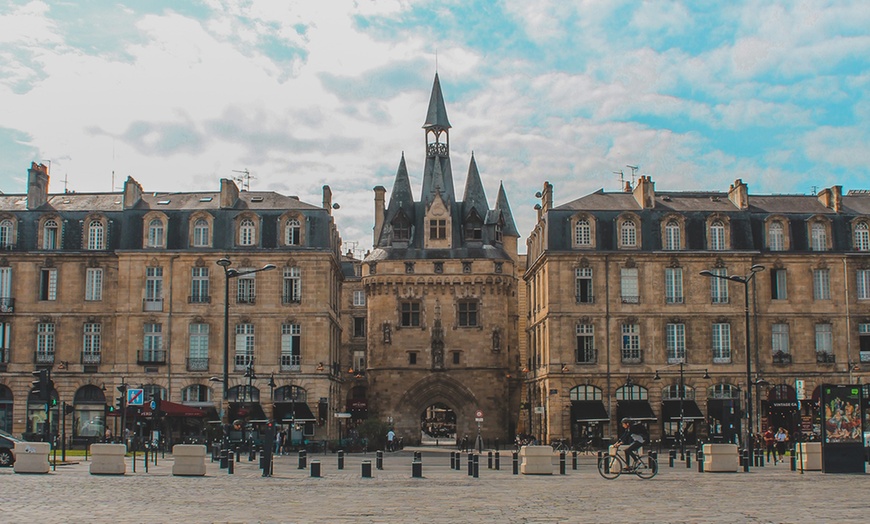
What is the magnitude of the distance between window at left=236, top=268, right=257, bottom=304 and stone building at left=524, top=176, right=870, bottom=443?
14314 mm

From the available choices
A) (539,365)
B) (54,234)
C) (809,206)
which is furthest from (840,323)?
(54,234)

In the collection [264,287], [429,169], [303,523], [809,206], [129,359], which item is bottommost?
[303,523]

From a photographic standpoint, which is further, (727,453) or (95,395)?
(95,395)

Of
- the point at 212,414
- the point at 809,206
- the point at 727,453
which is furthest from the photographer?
the point at 809,206

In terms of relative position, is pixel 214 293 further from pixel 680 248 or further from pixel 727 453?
pixel 727 453

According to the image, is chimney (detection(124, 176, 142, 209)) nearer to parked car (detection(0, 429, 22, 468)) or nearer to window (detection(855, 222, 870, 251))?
parked car (detection(0, 429, 22, 468))

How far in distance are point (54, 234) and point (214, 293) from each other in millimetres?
8634

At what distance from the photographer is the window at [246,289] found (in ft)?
177

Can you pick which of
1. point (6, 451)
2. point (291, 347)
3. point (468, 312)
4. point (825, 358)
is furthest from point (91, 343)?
point (825, 358)

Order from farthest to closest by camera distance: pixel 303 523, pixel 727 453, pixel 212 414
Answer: pixel 212 414 → pixel 727 453 → pixel 303 523

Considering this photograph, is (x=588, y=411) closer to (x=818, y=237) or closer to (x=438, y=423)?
(x=818, y=237)

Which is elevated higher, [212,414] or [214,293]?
[214,293]

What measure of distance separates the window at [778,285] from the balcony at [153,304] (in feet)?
A: 97.3

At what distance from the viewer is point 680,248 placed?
53469 millimetres
